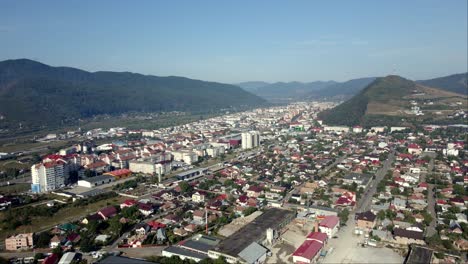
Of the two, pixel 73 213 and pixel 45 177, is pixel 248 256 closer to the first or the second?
pixel 73 213

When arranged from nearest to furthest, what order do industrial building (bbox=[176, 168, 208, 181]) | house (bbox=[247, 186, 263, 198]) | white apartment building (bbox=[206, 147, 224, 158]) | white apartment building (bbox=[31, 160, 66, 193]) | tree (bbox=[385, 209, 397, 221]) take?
tree (bbox=[385, 209, 397, 221]) → house (bbox=[247, 186, 263, 198]) → white apartment building (bbox=[31, 160, 66, 193]) → industrial building (bbox=[176, 168, 208, 181]) → white apartment building (bbox=[206, 147, 224, 158])

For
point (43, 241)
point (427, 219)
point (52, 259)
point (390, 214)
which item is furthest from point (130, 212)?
point (427, 219)

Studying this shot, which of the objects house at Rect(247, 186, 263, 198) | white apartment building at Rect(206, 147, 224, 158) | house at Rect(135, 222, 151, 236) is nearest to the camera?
house at Rect(135, 222, 151, 236)

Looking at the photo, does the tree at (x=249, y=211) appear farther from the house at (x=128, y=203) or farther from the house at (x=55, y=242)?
the house at (x=55, y=242)

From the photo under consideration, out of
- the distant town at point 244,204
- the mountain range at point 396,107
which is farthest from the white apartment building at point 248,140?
the mountain range at point 396,107

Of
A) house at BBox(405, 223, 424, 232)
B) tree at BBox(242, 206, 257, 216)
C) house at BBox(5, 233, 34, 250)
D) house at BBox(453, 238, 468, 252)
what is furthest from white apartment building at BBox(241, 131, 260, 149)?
house at BBox(5, 233, 34, 250)

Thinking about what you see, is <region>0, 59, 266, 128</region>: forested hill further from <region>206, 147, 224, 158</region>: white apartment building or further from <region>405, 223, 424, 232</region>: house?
<region>405, 223, 424, 232</region>: house
